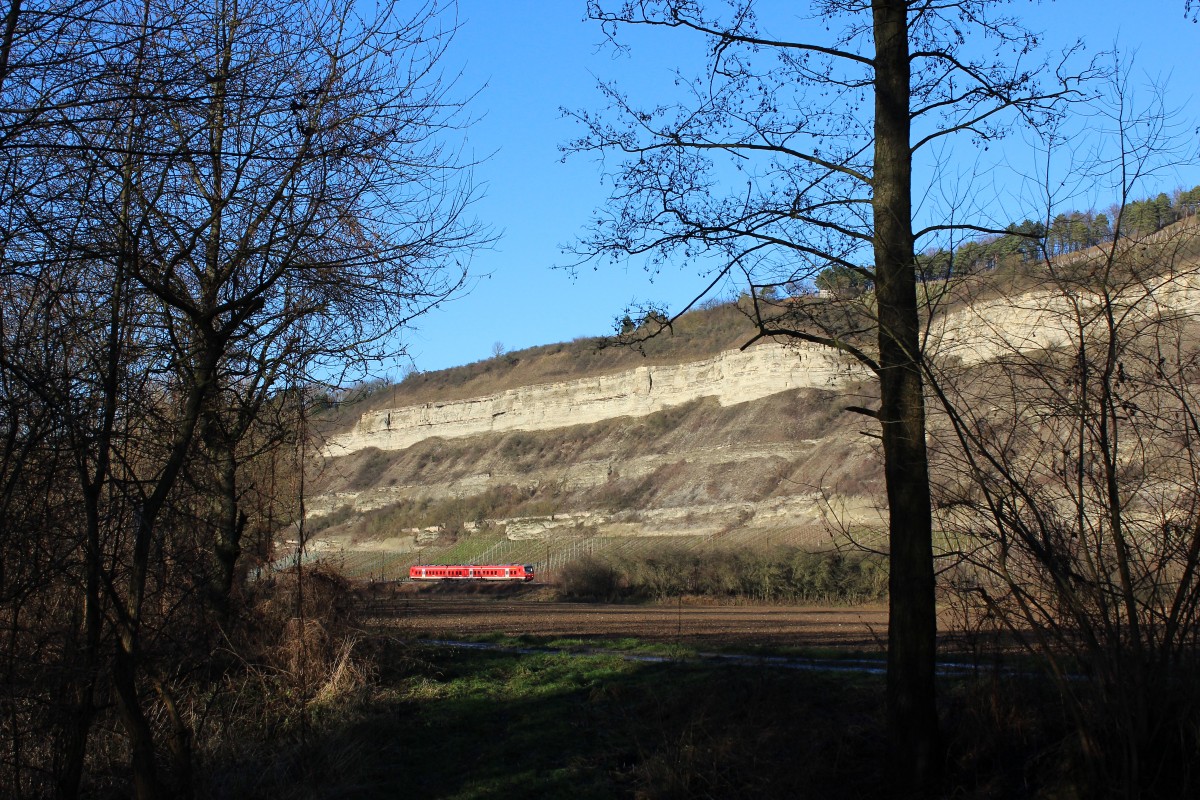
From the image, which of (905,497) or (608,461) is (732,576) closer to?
(905,497)

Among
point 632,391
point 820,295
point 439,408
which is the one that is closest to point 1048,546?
point 820,295

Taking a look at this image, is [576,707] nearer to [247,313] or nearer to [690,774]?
[690,774]

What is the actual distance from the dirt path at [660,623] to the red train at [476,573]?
14921mm

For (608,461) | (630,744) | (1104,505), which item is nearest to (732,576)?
(630,744)

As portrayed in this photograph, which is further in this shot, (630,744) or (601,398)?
(601,398)

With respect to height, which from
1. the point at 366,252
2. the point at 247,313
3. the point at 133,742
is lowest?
the point at 133,742

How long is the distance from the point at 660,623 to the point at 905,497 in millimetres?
15966

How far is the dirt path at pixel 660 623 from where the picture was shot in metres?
15.5

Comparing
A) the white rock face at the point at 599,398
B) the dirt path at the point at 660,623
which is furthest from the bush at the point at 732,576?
the white rock face at the point at 599,398

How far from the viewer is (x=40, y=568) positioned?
221 inches

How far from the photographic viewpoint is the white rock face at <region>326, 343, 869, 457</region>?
238ft

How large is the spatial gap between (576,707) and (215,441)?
414 cm

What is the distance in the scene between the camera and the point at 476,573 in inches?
1911

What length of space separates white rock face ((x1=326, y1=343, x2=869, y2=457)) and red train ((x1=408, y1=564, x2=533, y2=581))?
18.1 m
